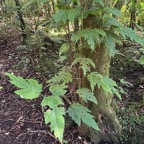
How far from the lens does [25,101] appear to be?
8.73 ft

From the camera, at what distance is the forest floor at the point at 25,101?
7.36ft

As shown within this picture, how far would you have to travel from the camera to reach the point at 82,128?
2.22 metres

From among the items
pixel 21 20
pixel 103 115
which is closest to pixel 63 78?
pixel 103 115

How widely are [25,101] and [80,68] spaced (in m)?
1.04

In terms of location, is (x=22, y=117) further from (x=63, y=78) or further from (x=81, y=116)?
(x=81, y=116)

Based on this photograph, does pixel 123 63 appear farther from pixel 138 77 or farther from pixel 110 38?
pixel 110 38

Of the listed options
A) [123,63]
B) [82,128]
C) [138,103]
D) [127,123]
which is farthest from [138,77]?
[82,128]

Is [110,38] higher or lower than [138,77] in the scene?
higher

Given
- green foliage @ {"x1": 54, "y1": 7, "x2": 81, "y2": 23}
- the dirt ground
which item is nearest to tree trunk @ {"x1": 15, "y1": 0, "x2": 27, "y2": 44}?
the dirt ground

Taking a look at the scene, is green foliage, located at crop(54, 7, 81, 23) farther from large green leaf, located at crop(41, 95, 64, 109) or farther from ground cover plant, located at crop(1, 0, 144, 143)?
large green leaf, located at crop(41, 95, 64, 109)

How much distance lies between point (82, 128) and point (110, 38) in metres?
1.03

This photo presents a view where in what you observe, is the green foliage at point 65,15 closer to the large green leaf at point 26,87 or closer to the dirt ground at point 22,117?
the large green leaf at point 26,87

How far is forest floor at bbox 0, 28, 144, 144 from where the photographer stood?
224 centimetres

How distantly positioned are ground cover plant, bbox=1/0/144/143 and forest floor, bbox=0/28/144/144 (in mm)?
20
